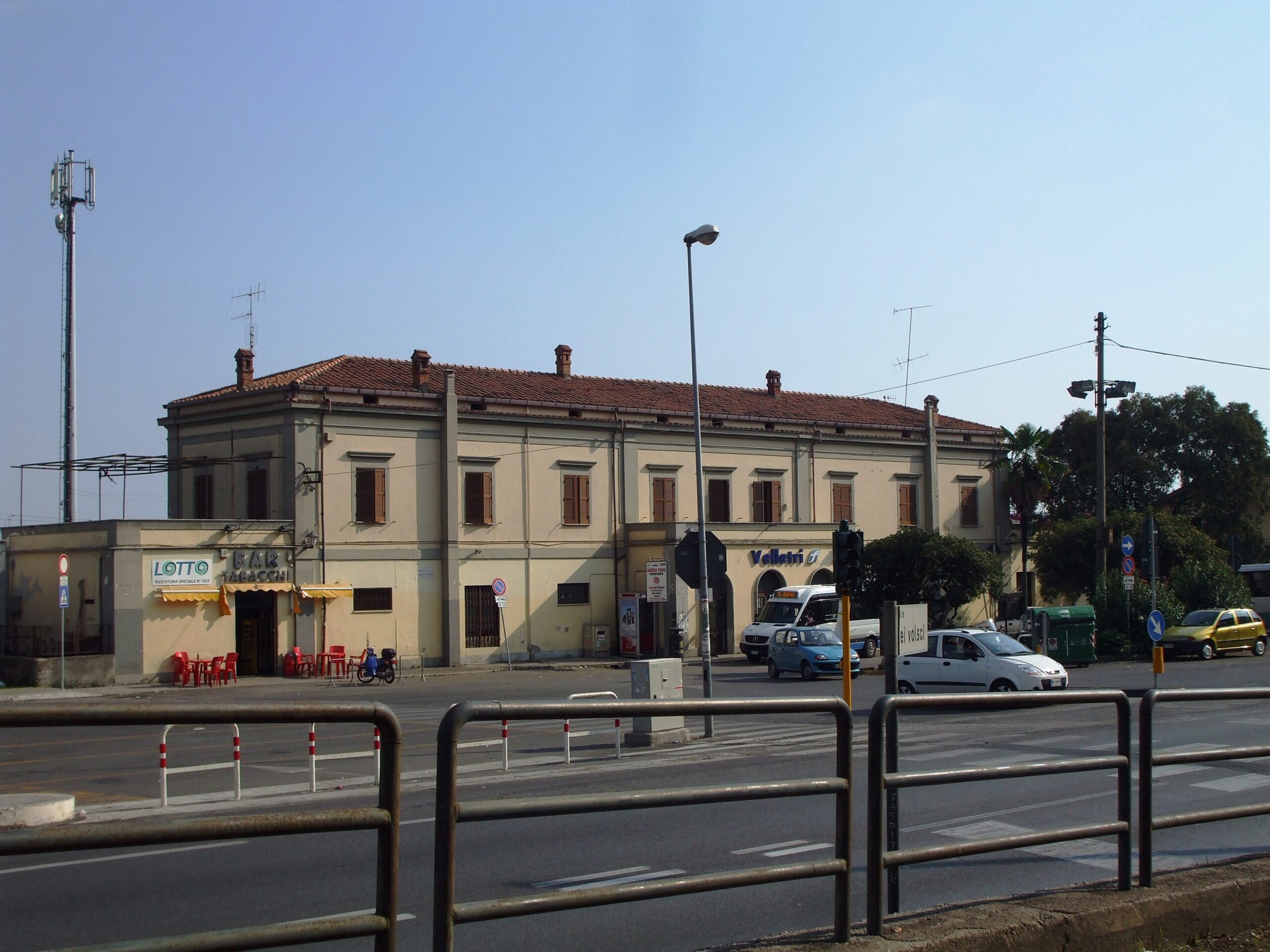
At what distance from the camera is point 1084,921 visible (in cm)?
542

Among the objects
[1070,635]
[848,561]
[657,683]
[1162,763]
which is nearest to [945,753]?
[848,561]

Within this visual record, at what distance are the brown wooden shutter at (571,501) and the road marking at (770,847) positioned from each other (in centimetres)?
4336

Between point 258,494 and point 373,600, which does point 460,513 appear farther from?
point 258,494

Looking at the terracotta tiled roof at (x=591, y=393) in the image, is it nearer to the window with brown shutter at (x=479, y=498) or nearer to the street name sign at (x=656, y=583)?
the window with brown shutter at (x=479, y=498)

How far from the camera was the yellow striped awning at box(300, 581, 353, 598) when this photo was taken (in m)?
41.5

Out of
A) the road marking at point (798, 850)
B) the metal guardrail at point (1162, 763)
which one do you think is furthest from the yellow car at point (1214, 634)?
the road marking at point (798, 850)

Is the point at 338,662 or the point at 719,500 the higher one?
the point at 719,500

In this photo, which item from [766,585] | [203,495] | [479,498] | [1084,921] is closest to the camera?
[1084,921]

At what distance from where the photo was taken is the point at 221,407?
4453 cm

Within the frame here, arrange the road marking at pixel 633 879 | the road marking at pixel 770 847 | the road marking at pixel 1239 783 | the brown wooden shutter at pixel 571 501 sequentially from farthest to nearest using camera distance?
the brown wooden shutter at pixel 571 501
the road marking at pixel 1239 783
the road marking at pixel 770 847
the road marking at pixel 633 879

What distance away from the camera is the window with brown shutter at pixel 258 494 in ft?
141

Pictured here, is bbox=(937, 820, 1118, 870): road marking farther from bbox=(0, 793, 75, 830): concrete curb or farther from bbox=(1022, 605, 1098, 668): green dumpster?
bbox=(1022, 605, 1098, 668): green dumpster

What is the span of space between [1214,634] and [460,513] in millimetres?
26549

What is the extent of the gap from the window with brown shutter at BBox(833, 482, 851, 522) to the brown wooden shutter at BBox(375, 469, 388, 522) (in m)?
22.3
